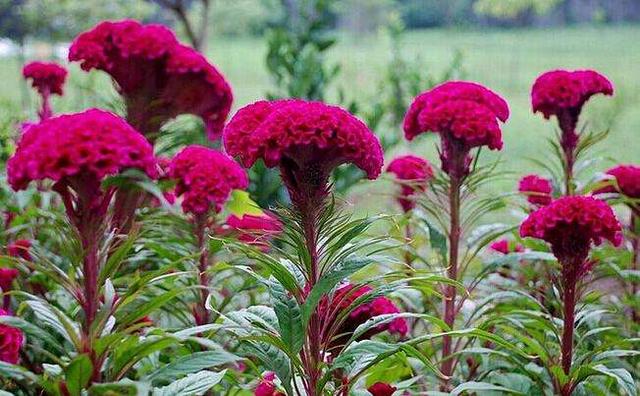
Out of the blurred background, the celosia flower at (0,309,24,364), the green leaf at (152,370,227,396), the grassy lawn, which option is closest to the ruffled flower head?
the green leaf at (152,370,227,396)

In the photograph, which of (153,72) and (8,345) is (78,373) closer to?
(8,345)

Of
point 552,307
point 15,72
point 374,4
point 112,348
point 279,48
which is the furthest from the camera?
point 374,4

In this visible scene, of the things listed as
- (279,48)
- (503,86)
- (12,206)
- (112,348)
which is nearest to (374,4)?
(503,86)

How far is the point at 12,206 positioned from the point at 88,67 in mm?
424

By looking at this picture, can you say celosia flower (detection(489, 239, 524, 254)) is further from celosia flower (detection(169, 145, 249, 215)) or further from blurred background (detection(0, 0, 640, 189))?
blurred background (detection(0, 0, 640, 189))

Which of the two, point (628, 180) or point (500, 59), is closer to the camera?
point (628, 180)

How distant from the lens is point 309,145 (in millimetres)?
1080

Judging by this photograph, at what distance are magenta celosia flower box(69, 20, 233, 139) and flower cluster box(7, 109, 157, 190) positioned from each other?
0.74 meters

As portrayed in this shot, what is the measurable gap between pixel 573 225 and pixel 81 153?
0.72m

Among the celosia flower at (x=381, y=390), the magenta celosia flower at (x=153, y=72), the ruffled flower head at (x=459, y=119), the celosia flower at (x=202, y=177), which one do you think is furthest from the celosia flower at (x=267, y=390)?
the magenta celosia flower at (x=153, y=72)

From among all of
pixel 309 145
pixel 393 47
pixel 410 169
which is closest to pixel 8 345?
pixel 309 145

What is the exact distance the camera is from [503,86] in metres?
11.0

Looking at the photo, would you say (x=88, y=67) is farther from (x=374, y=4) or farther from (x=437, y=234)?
(x=374, y=4)

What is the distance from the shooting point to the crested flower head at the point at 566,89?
5.59 ft
